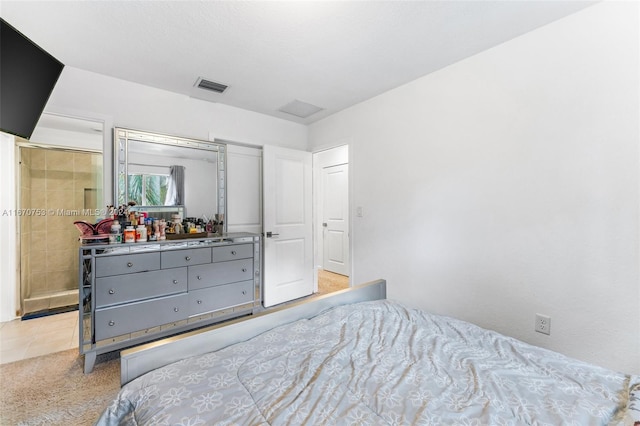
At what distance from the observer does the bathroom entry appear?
2426 mm

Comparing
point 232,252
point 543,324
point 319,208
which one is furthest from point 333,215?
point 543,324

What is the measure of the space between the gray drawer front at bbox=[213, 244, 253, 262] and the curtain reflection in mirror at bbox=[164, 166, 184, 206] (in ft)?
2.32

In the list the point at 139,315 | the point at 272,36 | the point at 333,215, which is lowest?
the point at 139,315

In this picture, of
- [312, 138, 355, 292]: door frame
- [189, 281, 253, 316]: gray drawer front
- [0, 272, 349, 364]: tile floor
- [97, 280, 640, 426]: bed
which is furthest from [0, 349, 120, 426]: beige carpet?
[312, 138, 355, 292]: door frame

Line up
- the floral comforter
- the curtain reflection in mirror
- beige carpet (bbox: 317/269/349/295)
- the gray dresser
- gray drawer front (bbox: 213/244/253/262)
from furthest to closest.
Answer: beige carpet (bbox: 317/269/349/295), the curtain reflection in mirror, gray drawer front (bbox: 213/244/253/262), the gray dresser, the floral comforter

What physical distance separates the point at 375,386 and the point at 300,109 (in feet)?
9.76

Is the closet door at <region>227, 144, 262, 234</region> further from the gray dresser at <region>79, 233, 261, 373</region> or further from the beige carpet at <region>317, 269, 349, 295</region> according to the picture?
the beige carpet at <region>317, 269, 349, 295</region>

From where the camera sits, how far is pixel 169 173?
2754 millimetres

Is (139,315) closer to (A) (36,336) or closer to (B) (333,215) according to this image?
(A) (36,336)

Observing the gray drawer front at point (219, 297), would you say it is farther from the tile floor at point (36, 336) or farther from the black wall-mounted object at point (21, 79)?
the black wall-mounted object at point (21, 79)

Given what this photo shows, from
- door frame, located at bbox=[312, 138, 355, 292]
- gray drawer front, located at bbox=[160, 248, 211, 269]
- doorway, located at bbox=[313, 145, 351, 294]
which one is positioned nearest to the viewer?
gray drawer front, located at bbox=[160, 248, 211, 269]

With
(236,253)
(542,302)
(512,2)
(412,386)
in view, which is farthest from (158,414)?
(512,2)

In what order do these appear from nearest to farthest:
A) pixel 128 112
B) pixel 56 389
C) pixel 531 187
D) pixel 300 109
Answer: pixel 56 389 < pixel 531 187 < pixel 128 112 < pixel 300 109

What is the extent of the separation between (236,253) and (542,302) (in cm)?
251
